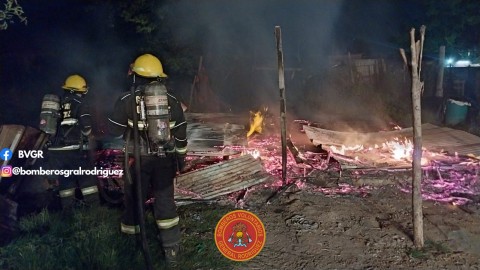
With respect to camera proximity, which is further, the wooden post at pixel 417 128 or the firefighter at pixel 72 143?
the firefighter at pixel 72 143

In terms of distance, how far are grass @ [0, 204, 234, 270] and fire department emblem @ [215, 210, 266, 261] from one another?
12cm

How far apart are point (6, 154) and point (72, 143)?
1273 mm

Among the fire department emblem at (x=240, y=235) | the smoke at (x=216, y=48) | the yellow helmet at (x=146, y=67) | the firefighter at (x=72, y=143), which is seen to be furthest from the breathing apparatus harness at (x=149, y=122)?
the smoke at (x=216, y=48)

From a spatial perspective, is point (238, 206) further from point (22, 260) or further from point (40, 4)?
point (40, 4)

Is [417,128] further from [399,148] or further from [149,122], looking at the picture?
[399,148]

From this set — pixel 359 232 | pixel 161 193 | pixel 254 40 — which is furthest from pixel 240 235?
pixel 254 40

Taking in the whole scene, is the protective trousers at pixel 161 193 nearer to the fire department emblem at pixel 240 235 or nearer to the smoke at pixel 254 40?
the fire department emblem at pixel 240 235

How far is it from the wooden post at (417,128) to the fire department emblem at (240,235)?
199 cm

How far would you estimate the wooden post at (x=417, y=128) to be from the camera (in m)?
4.35

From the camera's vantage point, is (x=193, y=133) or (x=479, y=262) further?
(x=193, y=133)

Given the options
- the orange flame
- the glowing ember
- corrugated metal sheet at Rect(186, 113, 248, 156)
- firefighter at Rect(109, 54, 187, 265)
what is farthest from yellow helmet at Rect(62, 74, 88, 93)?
the glowing ember

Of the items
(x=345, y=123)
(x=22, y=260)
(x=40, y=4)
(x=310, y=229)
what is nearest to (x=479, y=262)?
(x=310, y=229)

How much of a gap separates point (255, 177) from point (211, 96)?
30.1 ft

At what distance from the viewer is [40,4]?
13.2m
